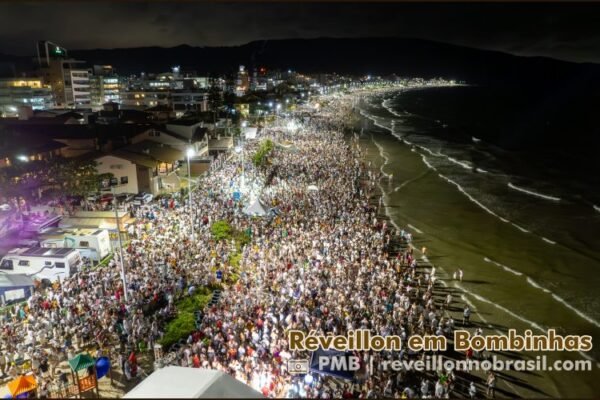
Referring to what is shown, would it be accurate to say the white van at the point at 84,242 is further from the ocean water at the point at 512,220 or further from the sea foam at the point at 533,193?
the sea foam at the point at 533,193

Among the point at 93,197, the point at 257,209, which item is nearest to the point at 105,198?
the point at 93,197

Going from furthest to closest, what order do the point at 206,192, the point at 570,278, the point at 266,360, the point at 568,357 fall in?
1. the point at 206,192
2. the point at 570,278
3. the point at 568,357
4. the point at 266,360

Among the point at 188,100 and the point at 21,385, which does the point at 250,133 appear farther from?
the point at 21,385

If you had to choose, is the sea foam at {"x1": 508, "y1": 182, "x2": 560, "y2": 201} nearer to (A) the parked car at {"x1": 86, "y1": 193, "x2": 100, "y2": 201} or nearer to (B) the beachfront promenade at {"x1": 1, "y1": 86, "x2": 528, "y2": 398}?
(B) the beachfront promenade at {"x1": 1, "y1": 86, "x2": 528, "y2": 398}

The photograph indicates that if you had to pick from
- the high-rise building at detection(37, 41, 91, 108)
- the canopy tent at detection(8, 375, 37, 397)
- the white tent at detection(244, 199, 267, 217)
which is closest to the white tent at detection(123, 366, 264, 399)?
the canopy tent at detection(8, 375, 37, 397)

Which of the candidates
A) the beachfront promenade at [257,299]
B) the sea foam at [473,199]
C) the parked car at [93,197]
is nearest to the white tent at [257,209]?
the beachfront promenade at [257,299]

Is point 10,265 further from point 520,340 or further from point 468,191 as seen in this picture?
point 468,191

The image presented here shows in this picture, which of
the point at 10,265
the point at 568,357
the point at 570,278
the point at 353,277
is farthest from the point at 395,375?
the point at 10,265
